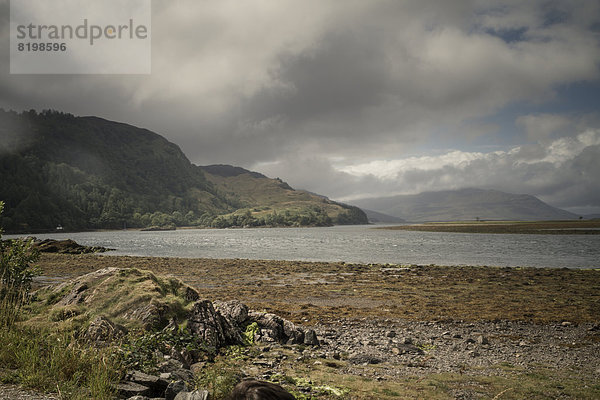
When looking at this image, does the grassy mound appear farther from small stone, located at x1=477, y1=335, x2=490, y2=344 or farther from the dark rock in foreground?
small stone, located at x1=477, y1=335, x2=490, y2=344

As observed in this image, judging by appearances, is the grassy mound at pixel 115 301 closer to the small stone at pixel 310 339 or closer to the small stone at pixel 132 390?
the small stone at pixel 132 390

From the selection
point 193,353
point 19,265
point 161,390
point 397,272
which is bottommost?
point 397,272

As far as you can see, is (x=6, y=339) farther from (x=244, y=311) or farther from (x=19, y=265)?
(x=244, y=311)

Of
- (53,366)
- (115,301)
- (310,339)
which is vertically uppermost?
(53,366)

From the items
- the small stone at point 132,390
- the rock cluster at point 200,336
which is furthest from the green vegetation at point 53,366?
the rock cluster at point 200,336

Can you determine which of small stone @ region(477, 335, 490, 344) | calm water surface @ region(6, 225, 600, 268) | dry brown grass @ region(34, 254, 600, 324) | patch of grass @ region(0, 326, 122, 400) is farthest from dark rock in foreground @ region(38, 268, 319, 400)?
calm water surface @ region(6, 225, 600, 268)

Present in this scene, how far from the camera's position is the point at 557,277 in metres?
36.4

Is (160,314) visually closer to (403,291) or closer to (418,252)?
(403,291)

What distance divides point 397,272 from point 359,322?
2411 cm

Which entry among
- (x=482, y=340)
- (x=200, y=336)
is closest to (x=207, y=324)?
(x=200, y=336)

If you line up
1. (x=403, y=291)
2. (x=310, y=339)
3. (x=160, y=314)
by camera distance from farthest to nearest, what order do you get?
(x=403, y=291)
(x=310, y=339)
(x=160, y=314)

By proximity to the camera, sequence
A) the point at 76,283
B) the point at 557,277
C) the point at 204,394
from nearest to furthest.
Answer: the point at 204,394 < the point at 76,283 < the point at 557,277

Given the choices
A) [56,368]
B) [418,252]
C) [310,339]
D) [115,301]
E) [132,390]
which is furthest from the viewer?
[418,252]

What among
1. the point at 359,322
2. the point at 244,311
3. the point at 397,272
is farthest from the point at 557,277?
the point at 244,311
